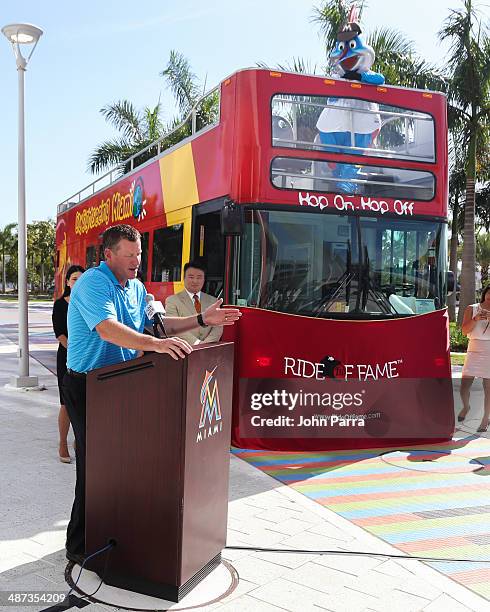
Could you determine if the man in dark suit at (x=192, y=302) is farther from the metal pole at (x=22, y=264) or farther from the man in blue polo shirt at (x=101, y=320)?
the metal pole at (x=22, y=264)

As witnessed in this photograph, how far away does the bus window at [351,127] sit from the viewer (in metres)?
6.88

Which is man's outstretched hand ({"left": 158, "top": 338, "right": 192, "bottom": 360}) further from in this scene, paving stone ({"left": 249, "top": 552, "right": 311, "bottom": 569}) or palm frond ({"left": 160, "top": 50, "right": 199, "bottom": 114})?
palm frond ({"left": 160, "top": 50, "right": 199, "bottom": 114})

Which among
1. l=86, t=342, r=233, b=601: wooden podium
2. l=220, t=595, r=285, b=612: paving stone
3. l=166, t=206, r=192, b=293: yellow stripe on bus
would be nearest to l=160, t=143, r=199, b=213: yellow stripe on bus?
l=166, t=206, r=192, b=293: yellow stripe on bus

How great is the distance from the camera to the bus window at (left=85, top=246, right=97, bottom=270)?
40.8 ft

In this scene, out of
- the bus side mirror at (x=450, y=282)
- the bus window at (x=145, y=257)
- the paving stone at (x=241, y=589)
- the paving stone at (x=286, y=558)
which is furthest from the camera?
the bus window at (x=145, y=257)

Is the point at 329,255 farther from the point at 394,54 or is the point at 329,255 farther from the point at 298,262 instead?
the point at 394,54

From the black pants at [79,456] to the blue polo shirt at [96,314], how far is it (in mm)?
119

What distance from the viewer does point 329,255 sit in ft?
22.7

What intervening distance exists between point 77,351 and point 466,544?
2794 millimetres

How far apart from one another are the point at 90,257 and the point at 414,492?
888 cm

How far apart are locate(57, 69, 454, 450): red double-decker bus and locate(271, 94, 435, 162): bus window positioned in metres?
0.01

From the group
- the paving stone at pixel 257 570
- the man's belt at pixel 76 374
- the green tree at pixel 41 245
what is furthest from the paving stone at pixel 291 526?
the green tree at pixel 41 245

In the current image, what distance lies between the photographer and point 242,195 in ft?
22.0

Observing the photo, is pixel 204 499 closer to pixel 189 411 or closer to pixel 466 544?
pixel 189 411
